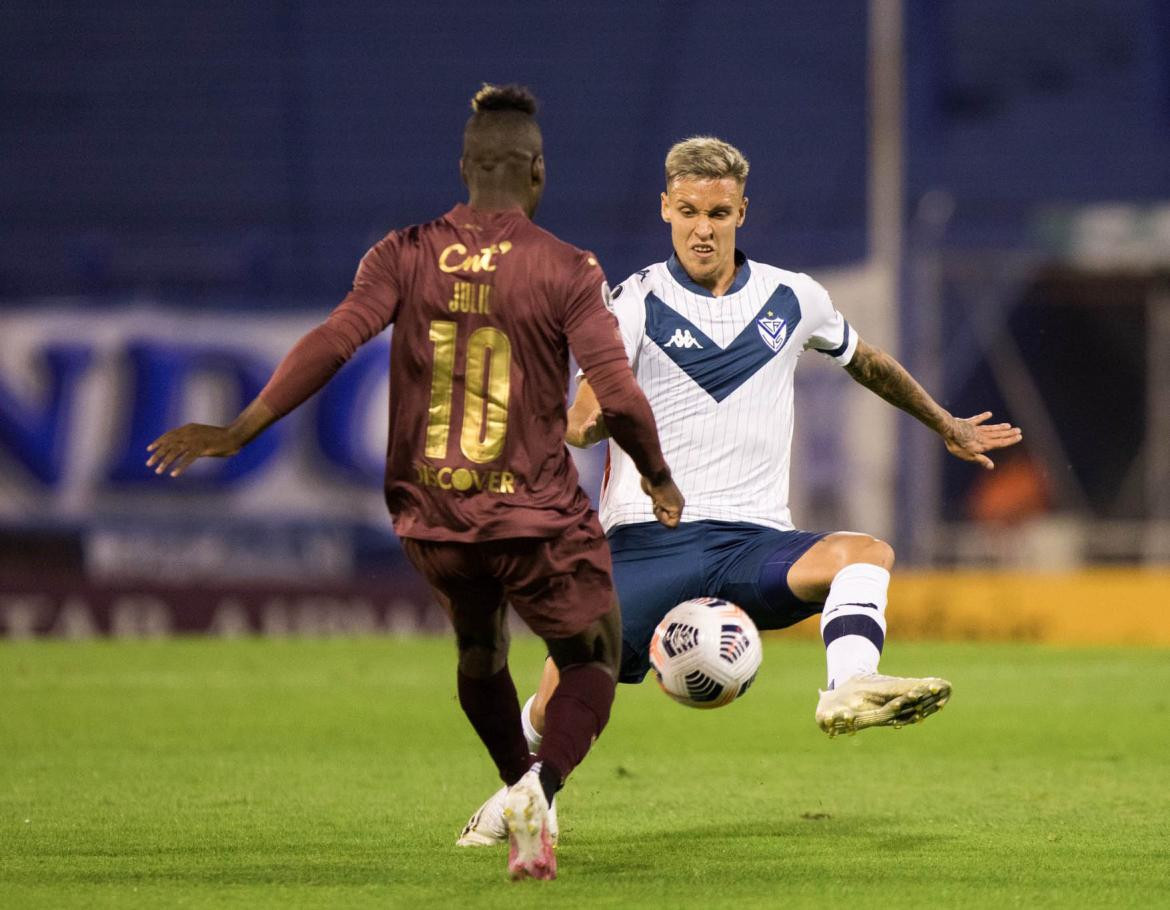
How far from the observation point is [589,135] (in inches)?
967

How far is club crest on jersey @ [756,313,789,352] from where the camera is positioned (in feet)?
20.7

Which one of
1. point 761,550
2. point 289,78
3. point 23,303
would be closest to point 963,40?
point 289,78

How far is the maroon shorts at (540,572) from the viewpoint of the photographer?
5.20 metres

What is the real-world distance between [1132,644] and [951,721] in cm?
578

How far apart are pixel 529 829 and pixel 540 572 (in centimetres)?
65

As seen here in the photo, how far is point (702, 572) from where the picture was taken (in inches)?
242

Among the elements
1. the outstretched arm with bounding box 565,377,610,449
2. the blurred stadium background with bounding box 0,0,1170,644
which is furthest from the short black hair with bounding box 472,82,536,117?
the blurred stadium background with bounding box 0,0,1170,644

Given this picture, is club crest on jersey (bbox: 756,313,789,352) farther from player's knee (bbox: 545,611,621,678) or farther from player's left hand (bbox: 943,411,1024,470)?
player's knee (bbox: 545,611,621,678)

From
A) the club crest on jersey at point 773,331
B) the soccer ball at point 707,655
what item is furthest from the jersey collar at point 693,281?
the soccer ball at point 707,655

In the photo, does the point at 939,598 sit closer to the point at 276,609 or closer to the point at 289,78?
the point at 276,609

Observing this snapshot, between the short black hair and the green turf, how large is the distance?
1.96 m

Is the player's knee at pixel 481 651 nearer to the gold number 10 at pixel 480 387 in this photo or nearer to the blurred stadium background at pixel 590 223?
the gold number 10 at pixel 480 387

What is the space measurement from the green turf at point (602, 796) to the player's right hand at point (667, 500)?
3.02ft

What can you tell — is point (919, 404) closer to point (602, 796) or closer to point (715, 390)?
point (715, 390)
